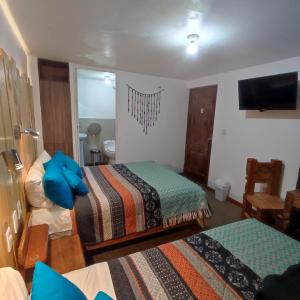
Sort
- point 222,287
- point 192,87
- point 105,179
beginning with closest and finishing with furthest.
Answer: point 222,287, point 105,179, point 192,87

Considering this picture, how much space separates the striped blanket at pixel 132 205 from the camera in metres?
1.87

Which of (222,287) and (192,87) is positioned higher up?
(192,87)

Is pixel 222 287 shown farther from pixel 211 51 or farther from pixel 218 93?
pixel 218 93

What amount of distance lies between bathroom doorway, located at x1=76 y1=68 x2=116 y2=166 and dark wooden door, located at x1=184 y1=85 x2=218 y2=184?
1.99m

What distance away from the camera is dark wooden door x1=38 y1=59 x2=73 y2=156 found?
124 inches

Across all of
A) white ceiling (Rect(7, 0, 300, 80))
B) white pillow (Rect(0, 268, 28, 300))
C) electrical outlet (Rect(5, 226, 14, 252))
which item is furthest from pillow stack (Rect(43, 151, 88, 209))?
white ceiling (Rect(7, 0, 300, 80))

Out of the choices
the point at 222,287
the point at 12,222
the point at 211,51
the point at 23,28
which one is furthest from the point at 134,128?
the point at 222,287

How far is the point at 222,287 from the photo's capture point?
3.41 feet

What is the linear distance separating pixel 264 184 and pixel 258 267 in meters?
2.14

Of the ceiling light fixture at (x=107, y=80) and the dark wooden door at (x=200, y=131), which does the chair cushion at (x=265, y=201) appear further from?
the ceiling light fixture at (x=107, y=80)

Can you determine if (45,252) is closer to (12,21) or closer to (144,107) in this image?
(12,21)

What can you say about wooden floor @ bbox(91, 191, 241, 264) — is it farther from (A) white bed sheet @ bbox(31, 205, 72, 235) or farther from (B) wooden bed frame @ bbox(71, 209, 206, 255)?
(A) white bed sheet @ bbox(31, 205, 72, 235)

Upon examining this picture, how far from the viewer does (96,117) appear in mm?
5246

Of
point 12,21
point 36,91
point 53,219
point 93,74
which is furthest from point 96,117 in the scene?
point 53,219
